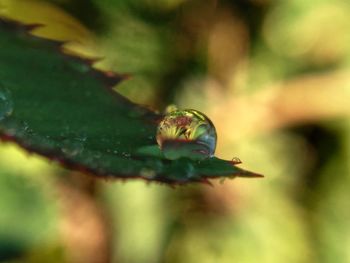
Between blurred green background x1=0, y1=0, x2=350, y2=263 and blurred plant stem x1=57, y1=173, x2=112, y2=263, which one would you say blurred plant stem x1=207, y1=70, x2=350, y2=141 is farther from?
blurred plant stem x1=57, y1=173, x2=112, y2=263

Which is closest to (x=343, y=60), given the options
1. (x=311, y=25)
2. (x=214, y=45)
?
(x=311, y=25)

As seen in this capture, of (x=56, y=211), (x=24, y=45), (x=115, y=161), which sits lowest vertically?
(x=115, y=161)

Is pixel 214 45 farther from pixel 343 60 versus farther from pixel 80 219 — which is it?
pixel 80 219


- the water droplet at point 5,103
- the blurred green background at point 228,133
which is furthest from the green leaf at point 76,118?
the blurred green background at point 228,133

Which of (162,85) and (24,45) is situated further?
(162,85)

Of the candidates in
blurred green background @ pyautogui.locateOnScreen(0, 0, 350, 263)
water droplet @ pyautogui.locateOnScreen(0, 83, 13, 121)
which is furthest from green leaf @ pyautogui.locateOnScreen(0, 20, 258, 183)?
blurred green background @ pyautogui.locateOnScreen(0, 0, 350, 263)

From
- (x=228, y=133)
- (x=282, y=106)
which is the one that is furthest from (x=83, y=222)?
(x=282, y=106)

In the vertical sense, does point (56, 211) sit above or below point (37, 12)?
below

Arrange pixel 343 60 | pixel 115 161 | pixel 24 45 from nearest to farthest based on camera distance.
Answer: pixel 115 161 → pixel 24 45 → pixel 343 60
